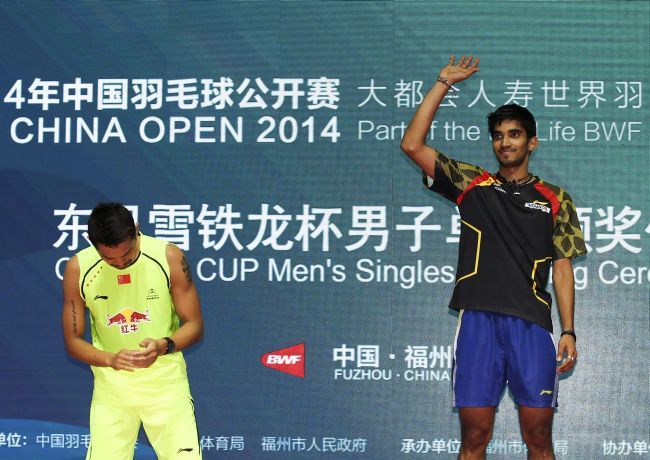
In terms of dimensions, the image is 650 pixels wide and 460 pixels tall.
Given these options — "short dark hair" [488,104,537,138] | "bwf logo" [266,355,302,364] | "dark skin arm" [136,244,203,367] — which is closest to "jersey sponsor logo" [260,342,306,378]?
"bwf logo" [266,355,302,364]

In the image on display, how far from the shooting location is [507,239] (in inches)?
119

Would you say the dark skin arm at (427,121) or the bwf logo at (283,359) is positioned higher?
the dark skin arm at (427,121)

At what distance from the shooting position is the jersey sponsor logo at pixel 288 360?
13.5ft

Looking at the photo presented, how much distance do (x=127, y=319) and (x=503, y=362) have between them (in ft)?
4.05

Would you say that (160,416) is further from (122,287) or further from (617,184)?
(617,184)

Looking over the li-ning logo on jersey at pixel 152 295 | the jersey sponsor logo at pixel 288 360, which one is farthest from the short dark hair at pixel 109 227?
the jersey sponsor logo at pixel 288 360

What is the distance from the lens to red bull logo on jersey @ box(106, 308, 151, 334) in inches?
115

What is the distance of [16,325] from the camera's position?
4.23 meters

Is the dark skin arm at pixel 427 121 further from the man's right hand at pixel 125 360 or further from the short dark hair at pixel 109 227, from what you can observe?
the man's right hand at pixel 125 360

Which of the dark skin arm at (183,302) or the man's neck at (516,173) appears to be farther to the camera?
the man's neck at (516,173)

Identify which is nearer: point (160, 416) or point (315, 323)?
point (160, 416)

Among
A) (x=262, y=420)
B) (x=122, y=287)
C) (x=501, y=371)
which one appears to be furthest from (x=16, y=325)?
(x=501, y=371)

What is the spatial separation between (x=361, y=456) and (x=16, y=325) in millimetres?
1716

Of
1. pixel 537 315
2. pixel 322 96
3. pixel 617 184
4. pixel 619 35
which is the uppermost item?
pixel 619 35
